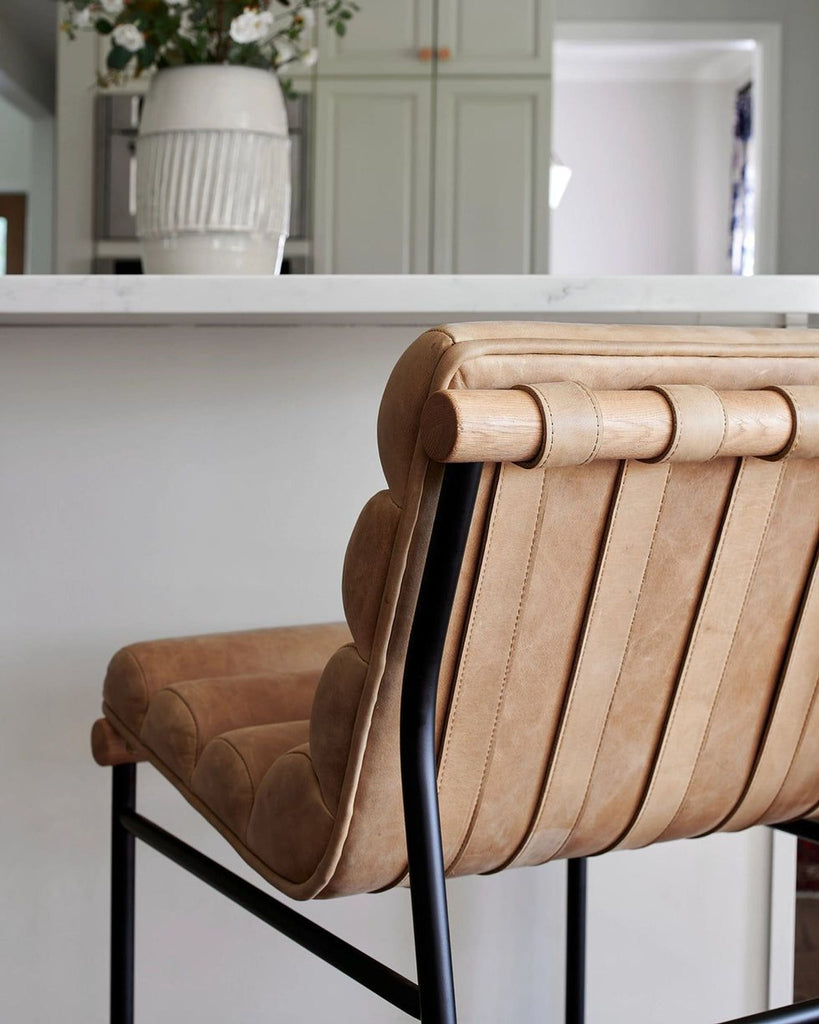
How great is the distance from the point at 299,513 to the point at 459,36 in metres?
2.93

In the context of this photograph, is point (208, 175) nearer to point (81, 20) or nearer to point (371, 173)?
point (81, 20)

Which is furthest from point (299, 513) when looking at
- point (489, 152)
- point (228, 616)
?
point (489, 152)

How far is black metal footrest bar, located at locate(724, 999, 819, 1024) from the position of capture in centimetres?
71

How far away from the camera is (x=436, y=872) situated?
2.07 ft

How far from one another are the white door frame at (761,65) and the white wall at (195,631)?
151 inches

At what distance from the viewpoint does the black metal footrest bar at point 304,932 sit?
2.28 ft

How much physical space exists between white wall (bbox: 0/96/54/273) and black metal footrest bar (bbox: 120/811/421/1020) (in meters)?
4.35

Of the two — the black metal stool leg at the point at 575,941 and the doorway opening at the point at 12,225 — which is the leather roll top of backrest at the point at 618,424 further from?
the doorway opening at the point at 12,225

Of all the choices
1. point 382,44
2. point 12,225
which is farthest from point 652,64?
point 12,225

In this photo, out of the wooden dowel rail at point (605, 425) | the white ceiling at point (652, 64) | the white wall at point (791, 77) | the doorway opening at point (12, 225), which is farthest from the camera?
the doorway opening at point (12, 225)

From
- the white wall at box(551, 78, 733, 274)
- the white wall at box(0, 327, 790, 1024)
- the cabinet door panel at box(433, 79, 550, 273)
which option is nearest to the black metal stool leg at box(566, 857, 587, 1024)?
the white wall at box(0, 327, 790, 1024)

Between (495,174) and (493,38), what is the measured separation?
1.42ft

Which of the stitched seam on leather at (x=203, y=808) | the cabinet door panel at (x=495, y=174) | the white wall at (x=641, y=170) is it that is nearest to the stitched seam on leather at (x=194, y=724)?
the stitched seam on leather at (x=203, y=808)

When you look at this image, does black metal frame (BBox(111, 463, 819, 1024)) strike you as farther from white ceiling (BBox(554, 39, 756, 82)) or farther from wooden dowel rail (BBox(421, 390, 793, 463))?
white ceiling (BBox(554, 39, 756, 82))
